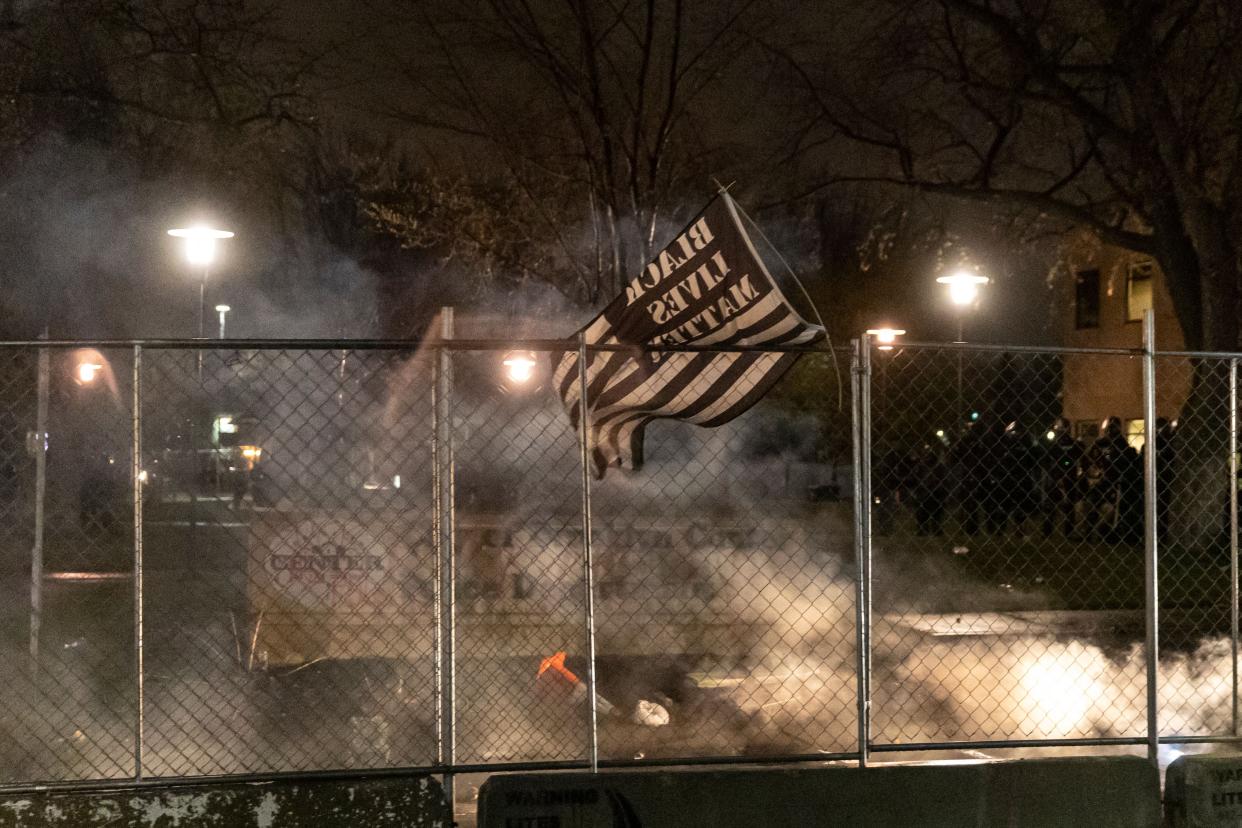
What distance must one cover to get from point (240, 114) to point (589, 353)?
13.3 meters

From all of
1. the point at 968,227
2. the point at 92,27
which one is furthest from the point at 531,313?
the point at 92,27

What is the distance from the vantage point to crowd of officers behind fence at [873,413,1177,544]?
13.8 meters

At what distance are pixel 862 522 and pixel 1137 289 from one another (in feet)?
95.4

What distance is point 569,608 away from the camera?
1191 cm

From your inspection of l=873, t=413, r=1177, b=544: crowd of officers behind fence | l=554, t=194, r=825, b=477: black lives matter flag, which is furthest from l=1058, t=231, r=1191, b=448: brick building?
l=554, t=194, r=825, b=477: black lives matter flag

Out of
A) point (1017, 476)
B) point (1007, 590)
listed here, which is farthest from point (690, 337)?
point (1017, 476)

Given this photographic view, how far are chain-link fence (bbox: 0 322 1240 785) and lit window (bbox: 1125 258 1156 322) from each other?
13932 millimetres

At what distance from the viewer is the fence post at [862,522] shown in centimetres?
487

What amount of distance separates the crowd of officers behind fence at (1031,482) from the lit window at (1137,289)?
13.3m

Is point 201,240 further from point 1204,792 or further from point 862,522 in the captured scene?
point 1204,792

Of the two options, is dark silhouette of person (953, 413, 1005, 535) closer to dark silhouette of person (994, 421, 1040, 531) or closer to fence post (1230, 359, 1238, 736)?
dark silhouette of person (994, 421, 1040, 531)

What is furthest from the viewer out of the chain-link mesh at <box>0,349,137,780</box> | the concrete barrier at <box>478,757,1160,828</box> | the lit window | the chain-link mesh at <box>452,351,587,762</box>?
the lit window

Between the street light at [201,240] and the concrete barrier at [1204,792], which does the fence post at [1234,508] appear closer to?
the concrete barrier at [1204,792]

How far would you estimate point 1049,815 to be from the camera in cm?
500
